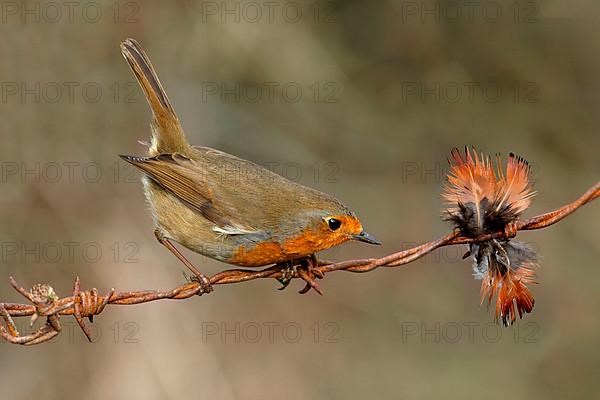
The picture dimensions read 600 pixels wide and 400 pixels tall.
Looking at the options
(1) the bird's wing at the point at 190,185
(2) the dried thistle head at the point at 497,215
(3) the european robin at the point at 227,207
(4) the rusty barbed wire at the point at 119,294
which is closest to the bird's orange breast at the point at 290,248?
(3) the european robin at the point at 227,207

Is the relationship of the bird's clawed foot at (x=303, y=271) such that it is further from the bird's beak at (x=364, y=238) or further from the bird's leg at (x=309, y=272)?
the bird's beak at (x=364, y=238)

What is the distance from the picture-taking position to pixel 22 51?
7.92m

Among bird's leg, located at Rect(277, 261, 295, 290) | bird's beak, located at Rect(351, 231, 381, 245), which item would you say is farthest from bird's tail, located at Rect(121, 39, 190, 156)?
bird's beak, located at Rect(351, 231, 381, 245)

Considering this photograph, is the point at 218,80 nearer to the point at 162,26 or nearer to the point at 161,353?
the point at 162,26

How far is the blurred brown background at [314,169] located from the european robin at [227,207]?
2.65m

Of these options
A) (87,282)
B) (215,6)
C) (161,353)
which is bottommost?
(161,353)

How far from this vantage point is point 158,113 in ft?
16.7

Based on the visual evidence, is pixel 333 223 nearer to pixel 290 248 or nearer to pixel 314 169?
pixel 290 248

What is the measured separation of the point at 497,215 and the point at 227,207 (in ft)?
5.48

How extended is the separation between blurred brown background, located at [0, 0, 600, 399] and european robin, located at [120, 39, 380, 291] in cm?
265

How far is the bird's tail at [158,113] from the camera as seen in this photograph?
200 inches

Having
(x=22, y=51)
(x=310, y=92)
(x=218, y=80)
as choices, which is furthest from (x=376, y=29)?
(x=22, y=51)

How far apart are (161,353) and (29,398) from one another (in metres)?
1.18

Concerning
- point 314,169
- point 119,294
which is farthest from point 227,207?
point 314,169
